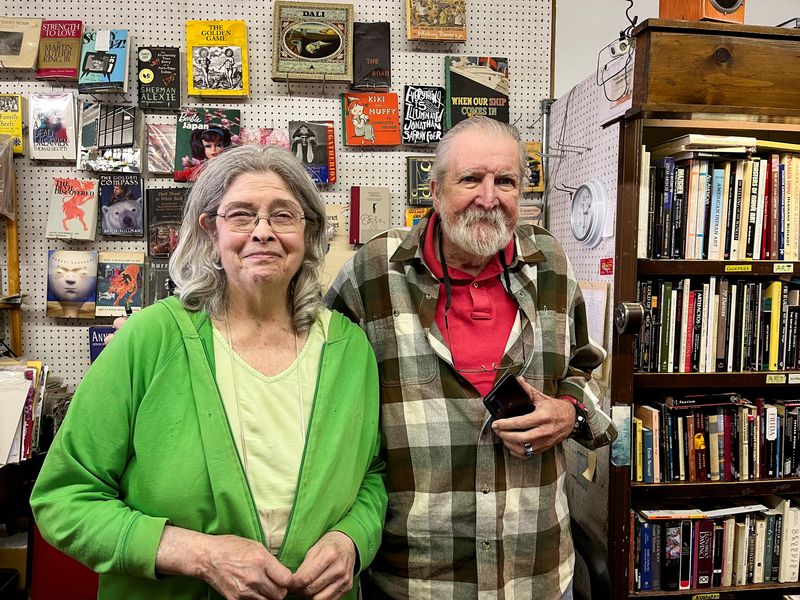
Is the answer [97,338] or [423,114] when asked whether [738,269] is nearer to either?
[423,114]

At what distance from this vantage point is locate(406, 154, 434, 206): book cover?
2109 millimetres

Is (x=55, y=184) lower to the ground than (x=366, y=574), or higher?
higher

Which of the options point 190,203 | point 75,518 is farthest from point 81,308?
point 75,518

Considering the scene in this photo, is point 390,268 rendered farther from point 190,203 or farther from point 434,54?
point 434,54

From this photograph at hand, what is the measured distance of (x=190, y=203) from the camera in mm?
1145

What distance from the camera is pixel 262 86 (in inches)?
81.9

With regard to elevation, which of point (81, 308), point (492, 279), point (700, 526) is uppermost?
point (492, 279)

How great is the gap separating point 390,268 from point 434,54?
119cm

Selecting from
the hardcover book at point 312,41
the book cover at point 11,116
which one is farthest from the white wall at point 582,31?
the book cover at point 11,116

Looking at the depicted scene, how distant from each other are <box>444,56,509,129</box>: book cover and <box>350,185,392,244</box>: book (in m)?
0.40

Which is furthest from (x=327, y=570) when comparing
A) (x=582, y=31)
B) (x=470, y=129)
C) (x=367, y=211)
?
(x=582, y=31)

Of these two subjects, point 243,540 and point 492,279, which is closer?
point 243,540

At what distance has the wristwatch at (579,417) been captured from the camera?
1.31m

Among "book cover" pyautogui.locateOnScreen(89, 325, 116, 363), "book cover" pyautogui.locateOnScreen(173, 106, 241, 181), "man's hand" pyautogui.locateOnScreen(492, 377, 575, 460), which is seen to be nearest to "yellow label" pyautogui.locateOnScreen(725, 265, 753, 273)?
"man's hand" pyautogui.locateOnScreen(492, 377, 575, 460)
